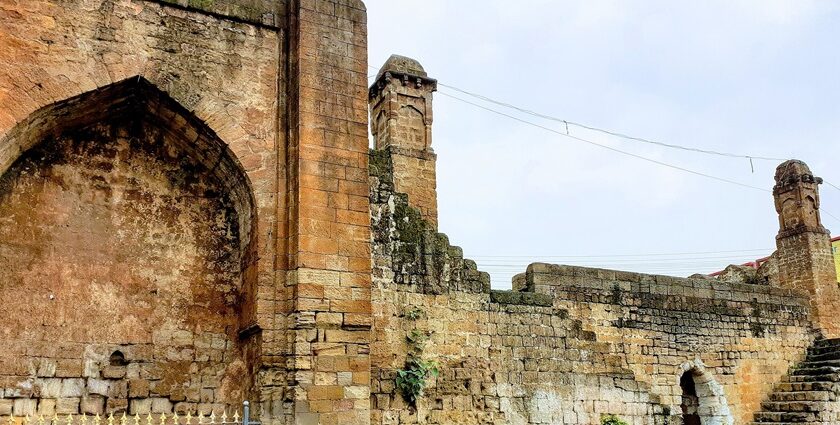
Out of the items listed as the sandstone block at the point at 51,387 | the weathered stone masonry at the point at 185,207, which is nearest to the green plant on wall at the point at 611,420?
the weathered stone masonry at the point at 185,207

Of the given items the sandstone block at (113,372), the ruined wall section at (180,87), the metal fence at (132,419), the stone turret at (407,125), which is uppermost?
the stone turret at (407,125)

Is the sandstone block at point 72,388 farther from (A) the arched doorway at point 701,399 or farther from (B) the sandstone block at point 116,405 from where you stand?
(A) the arched doorway at point 701,399

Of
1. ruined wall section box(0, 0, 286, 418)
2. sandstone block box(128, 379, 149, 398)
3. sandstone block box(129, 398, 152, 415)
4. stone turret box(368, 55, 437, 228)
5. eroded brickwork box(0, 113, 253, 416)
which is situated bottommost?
sandstone block box(129, 398, 152, 415)

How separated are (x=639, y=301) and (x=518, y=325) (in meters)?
3.39

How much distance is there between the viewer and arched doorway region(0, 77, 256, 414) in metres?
8.33

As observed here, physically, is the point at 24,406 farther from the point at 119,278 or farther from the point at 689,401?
the point at 689,401

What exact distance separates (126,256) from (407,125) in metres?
8.09

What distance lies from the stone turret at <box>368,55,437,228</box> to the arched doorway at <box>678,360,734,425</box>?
5.60m

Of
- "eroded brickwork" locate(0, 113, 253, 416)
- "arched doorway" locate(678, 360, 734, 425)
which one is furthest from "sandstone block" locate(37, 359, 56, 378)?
"arched doorway" locate(678, 360, 734, 425)

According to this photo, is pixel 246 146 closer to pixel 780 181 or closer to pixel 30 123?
pixel 30 123

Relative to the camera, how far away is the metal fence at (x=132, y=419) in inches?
302

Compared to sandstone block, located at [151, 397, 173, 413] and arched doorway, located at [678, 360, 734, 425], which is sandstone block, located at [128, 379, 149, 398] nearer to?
sandstone block, located at [151, 397, 173, 413]

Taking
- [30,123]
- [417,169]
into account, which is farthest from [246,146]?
[417,169]

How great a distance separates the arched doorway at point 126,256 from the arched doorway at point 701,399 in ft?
31.0
